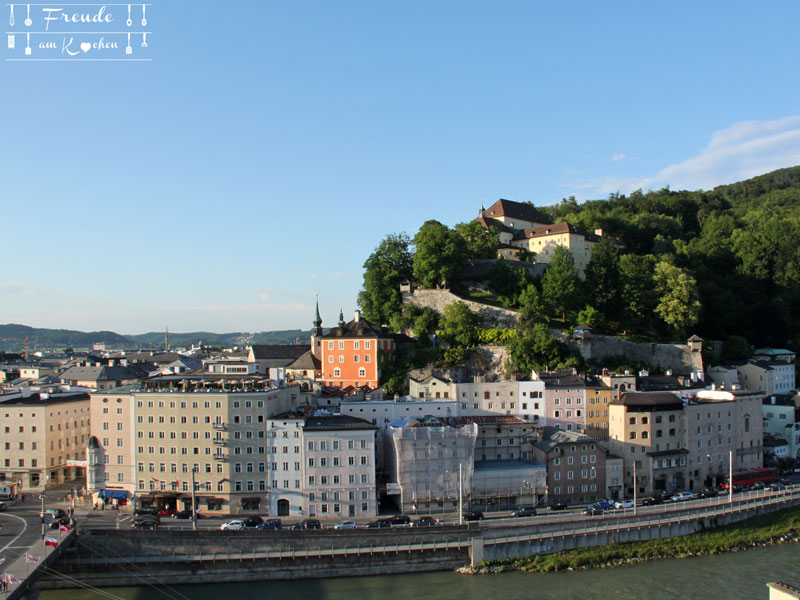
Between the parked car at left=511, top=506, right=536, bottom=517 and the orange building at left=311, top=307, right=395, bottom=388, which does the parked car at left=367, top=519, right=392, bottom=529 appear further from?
the orange building at left=311, top=307, right=395, bottom=388

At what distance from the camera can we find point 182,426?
4125 cm

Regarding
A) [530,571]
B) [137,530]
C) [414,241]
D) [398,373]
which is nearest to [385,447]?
[398,373]

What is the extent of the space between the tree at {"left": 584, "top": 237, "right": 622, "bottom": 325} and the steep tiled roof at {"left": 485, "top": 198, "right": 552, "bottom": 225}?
20825mm

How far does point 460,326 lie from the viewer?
5697cm

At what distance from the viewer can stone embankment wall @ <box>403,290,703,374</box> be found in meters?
56.7

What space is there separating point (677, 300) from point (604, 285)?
647cm

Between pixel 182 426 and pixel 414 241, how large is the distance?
32250mm

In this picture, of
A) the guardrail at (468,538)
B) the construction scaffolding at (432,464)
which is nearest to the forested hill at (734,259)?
the guardrail at (468,538)

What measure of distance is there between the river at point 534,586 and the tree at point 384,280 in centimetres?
3119

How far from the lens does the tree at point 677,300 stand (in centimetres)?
6150

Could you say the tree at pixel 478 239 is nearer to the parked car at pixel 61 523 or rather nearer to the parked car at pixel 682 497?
the parked car at pixel 682 497

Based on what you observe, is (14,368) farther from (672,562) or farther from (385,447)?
(672,562)

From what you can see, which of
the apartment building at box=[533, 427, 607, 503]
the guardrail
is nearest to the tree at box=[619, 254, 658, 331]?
the apartment building at box=[533, 427, 607, 503]

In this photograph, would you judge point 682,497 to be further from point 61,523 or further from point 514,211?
point 514,211
